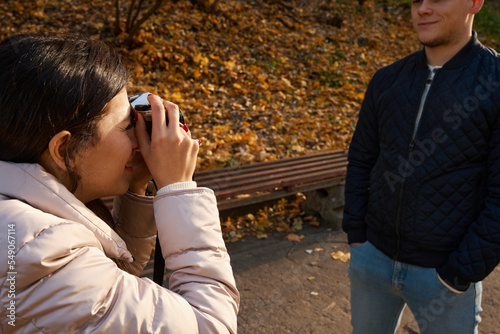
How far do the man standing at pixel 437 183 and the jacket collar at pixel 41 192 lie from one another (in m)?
1.34

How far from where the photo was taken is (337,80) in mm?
7266

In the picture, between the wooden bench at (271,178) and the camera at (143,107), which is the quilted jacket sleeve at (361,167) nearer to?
the camera at (143,107)

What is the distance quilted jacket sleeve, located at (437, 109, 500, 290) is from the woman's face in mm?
1333

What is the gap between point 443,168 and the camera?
1770 millimetres

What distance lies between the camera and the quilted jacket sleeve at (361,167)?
2.10m

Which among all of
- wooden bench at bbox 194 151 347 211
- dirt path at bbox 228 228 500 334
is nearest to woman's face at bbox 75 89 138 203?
dirt path at bbox 228 228 500 334

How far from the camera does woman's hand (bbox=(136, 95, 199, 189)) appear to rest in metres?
1.11

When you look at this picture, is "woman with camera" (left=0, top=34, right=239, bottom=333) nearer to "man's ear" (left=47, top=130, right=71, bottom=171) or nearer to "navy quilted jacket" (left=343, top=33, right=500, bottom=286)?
"man's ear" (left=47, top=130, right=71, bottom=171)

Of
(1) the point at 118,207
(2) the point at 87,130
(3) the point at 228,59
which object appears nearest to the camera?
(2) the point at 87,130

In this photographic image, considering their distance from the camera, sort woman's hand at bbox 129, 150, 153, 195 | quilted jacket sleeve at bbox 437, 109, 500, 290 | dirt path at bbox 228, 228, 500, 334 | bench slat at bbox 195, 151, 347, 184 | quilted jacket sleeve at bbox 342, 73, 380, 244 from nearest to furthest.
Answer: woman's hand at bbox 129, 150, 153, 195, quilted jacket sleeve at bbox 437, 109, 500, 290, quilted jacket sleeve at bbox 342, 73, 380, 244, dirt path at bbox 228, 228, 500, 334, bench slat at bbox 195, 151, 347, 184

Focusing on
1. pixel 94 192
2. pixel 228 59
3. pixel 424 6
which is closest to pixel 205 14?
pixel 228 59

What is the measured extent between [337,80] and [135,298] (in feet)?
22.3

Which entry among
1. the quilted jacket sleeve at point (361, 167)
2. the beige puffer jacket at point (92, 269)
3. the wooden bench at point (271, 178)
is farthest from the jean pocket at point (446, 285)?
the wooden bench at point (271, 178)

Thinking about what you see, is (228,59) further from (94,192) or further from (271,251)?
(94,192)
